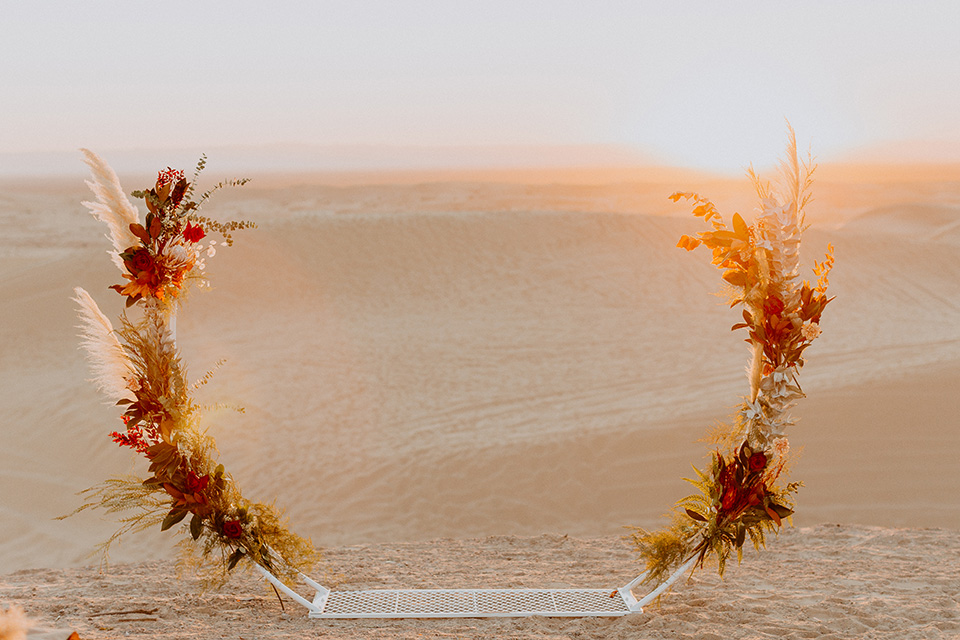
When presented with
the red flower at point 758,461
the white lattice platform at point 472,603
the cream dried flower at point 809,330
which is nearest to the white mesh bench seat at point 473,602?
the white lattice platform at point 472,603

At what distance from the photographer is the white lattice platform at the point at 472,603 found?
5.93 meters

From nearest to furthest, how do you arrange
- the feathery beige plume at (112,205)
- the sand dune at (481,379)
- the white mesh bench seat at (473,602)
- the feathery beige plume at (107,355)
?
the feathery beige plume at (112,205) → the feathery beige plume at (107,355) → the white mesh bench seat at (473,602) → the sand dune at (481,379)

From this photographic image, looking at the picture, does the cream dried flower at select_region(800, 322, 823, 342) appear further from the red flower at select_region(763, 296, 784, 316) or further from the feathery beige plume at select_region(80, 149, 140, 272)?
the feathery beige plume at select_region(80, 149, 140, 272)

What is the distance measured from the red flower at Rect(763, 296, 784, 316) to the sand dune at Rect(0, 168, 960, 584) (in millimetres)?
4935

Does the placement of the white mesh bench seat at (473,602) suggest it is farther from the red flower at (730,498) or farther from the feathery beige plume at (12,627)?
the feathery beige plume at (12,627)

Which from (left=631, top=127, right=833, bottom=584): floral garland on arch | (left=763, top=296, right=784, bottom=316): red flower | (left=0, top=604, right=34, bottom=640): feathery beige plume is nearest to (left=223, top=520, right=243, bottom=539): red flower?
(left=0, top=604, right=34, bottom=640): feathery beige plume

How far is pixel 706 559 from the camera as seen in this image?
20.0ft

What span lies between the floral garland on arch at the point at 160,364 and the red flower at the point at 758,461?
11.0ft

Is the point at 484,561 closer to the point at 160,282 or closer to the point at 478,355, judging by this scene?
the point at 160,282

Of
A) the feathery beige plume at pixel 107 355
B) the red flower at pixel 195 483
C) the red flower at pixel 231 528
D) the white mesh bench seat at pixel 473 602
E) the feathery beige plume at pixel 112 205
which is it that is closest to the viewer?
the feathery beige plume at pixel 112 205

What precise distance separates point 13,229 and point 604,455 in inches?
1142

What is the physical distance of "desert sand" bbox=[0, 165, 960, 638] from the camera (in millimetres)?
6513

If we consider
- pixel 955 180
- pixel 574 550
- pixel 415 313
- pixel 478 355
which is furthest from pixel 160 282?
pixel 955 180

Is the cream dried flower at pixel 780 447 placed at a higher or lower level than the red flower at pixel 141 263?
lower
